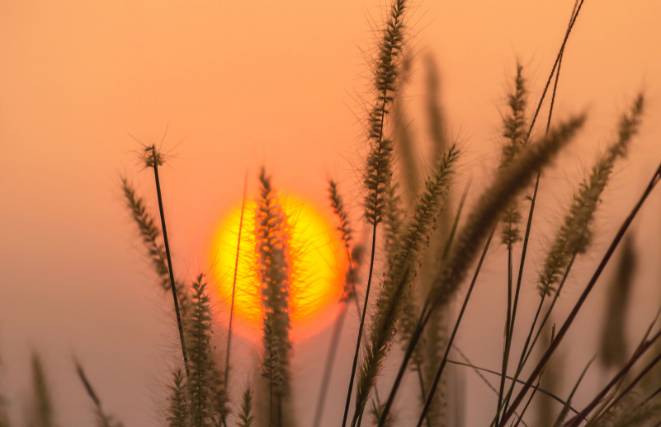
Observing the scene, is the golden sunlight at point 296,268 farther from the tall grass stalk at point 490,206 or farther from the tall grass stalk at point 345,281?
the tall grass stalk at point 490,206

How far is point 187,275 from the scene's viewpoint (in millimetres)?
807

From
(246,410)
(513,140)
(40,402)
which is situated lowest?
(246,410)

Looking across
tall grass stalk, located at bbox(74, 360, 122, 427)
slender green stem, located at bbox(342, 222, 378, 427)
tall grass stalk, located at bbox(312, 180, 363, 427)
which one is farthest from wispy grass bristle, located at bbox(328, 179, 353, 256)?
tall grass stalk, located at bbox(74, 360, 122, 427)

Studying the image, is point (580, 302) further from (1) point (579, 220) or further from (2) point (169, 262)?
(2) point (169, 262)

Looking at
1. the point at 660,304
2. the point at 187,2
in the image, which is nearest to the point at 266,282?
the point at 660,304

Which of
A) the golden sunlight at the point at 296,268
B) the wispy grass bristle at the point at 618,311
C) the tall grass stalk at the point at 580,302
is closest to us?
the tall grass stalk at the point at 580,302

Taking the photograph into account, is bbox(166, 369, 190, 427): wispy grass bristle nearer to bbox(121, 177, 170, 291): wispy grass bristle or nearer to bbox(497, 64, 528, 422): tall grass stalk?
bbox(121, 177, 170, 291): wispy grass bristle

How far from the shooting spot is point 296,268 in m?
0.85

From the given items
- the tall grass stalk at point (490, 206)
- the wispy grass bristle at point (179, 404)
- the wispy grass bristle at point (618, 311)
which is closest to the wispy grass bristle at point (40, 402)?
the wispy grass bristle at point (179, 404)

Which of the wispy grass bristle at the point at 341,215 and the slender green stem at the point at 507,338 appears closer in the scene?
the slender green stem at the point at 507,338

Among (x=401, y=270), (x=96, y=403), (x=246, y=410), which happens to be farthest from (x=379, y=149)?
(x=96, y=403)

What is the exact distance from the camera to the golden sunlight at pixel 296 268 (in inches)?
32.9

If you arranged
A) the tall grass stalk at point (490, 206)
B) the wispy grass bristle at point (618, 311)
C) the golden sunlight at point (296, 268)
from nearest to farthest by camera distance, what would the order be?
1. the tall grass stalk at point (490, 206)
2. the golden sunlight at point (296, 268)
3. the wispy grass bristle at point (618, 311)

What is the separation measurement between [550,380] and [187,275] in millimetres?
472
